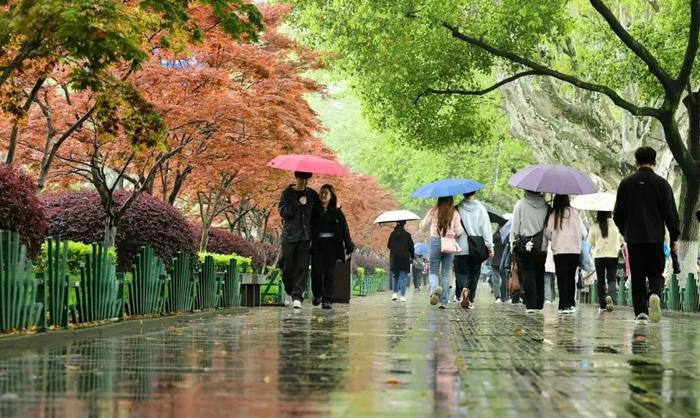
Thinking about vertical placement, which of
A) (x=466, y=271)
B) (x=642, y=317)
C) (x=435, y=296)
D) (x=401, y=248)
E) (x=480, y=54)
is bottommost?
(x=642, y=317)

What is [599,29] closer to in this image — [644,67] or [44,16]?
[644,67]

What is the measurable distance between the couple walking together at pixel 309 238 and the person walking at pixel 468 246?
2014 millimetres

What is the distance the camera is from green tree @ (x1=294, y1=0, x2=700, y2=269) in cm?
2198

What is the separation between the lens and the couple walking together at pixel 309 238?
1730 centimetres

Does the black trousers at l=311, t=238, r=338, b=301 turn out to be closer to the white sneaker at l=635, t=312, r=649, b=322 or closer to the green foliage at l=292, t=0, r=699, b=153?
the white sneaker at l=635, t=312, r=649, b=322

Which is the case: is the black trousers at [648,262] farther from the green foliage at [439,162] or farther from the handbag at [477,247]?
the green foliage at [439,162]

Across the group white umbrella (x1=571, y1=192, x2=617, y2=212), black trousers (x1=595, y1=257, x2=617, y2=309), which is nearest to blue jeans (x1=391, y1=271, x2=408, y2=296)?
white umbrella (x1=571, y1=192, x2=617, y2=212)

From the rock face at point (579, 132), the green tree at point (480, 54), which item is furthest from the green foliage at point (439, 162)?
the green tree at point (480, 54)

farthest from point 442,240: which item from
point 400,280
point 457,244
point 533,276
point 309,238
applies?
point 400,280

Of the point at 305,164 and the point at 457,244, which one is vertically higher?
the point at 305,164

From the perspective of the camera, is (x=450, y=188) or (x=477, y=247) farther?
(x=450, y=188)

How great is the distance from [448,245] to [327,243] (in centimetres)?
204

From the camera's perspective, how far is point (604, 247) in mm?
20703

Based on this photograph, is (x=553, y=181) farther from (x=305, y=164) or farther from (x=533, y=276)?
(x=305, y=164)
